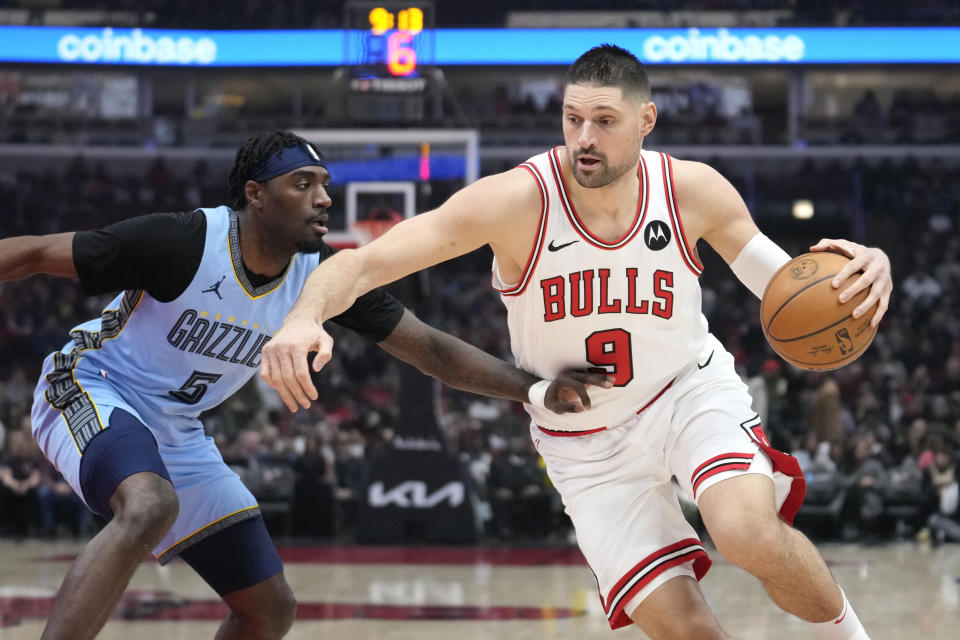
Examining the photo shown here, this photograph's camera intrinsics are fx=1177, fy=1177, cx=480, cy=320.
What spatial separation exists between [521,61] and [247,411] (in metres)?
8.56

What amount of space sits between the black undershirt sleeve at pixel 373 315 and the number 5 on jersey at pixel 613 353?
30.7 inches

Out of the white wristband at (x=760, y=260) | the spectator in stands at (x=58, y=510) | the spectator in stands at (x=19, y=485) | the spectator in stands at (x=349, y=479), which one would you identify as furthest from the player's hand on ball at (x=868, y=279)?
the spectator in stands at (x=19, y=485)

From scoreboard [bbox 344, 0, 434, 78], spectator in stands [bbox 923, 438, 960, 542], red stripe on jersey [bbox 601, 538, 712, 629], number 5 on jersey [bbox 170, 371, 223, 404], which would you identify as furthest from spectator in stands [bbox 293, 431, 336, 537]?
red stripe on jersey [bbox 601, 538, 712, 629]

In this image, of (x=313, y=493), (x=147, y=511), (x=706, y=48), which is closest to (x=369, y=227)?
(x=313, y=493)

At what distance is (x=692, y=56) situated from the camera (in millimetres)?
19516

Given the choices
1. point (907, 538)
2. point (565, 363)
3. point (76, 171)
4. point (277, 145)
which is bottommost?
point (907, 538)

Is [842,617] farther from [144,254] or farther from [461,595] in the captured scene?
[461,595]

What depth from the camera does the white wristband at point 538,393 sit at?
385 cm

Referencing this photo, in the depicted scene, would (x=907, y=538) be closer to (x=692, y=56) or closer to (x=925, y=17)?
(x=692, y=56)

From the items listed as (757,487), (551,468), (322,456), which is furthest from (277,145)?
(322,456)

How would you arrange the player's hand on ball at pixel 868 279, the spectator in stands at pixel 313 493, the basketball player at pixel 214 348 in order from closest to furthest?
the player's hand on ball at pixel 868 279
the basketball player at pixel 214 348
the spectator in stands at pixel 313 493

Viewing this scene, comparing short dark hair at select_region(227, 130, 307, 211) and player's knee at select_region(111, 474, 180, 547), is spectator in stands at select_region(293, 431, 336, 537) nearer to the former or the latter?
short dark hair at select_region(227, 130, 307, 211)

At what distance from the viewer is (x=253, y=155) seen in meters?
4.20

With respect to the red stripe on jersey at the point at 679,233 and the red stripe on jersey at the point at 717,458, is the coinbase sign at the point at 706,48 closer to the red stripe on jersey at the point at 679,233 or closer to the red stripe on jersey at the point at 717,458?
the red stripe on jersey at the point at 679,233
